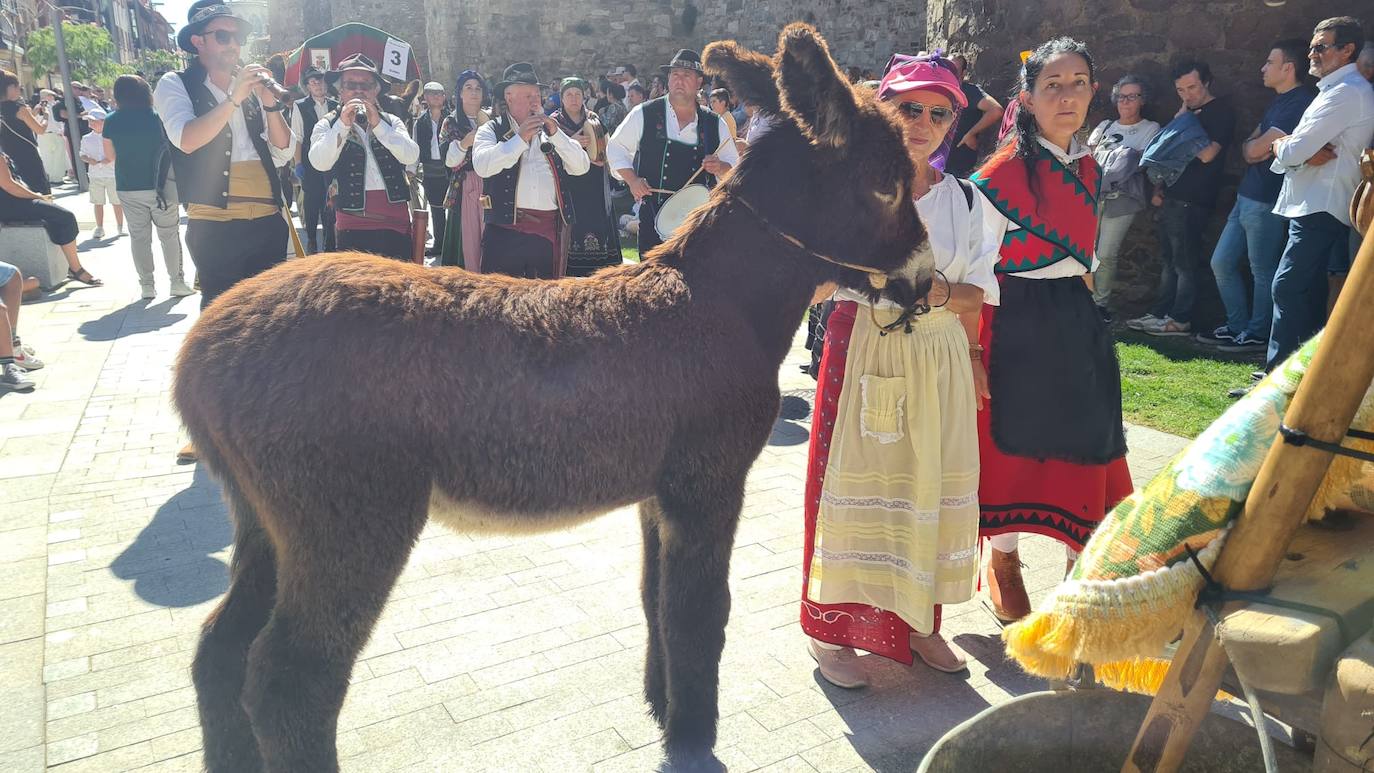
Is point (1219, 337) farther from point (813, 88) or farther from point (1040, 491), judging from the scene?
point (813, 88)

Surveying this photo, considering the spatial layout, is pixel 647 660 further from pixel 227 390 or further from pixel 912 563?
pixel 227 390

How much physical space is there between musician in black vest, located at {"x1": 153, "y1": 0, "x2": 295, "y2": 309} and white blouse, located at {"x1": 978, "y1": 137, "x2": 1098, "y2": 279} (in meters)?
4.11

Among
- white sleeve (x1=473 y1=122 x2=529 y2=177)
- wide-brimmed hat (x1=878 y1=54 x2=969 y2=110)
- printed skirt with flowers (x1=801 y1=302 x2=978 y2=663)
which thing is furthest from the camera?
white sleeve (x1=473 y1=122 x2=529 y2=177)

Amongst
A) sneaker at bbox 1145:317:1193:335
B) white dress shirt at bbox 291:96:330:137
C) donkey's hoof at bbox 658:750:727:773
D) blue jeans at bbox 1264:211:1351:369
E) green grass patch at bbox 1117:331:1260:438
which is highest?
white dress shirt at bbox 291:96:330:137

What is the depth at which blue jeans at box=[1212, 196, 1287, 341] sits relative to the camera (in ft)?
24.0

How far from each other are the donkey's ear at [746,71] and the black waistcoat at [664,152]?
4.32m

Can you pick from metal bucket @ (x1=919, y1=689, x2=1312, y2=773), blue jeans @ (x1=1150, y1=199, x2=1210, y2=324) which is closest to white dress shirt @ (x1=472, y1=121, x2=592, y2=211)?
metal bucket @ (x1=919, y1=689, x2=1312, y2=773)

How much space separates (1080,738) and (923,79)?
2148mm

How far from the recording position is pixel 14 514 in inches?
183

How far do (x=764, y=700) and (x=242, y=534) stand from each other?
1.85m

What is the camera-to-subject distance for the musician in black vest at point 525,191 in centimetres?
629

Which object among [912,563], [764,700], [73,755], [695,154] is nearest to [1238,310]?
[695,154]

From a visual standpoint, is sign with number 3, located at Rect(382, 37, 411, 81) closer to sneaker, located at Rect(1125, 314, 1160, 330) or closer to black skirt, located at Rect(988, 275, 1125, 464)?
sneaker, located at Rect(1125, 314, 1160, 330)

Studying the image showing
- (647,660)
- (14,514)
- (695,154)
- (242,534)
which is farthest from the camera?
(695,154)
